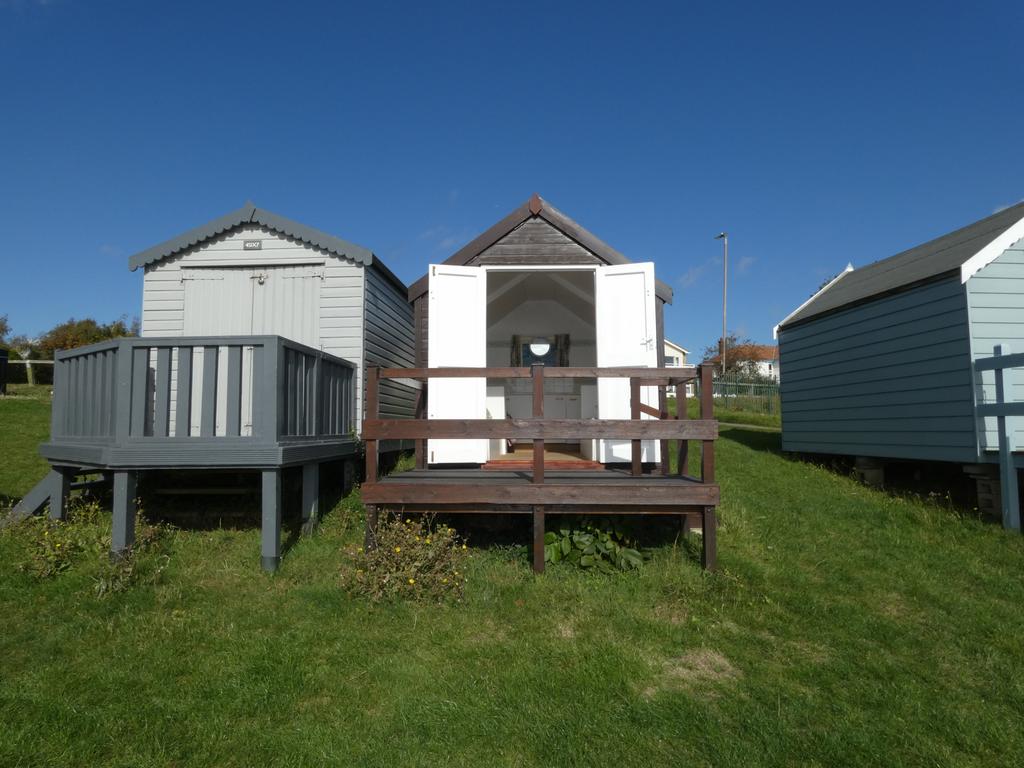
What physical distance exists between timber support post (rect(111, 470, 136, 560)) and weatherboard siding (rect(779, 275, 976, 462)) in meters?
9.24

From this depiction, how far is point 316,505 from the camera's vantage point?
646 cm

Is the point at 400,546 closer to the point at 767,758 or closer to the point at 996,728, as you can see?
the point at 767,758

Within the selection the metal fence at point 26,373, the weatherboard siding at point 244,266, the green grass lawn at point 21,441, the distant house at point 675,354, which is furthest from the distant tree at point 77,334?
the distant house at point 675,354

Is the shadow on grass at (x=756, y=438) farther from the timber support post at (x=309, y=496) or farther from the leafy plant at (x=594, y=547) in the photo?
the timber support post at (x=309, y=496)

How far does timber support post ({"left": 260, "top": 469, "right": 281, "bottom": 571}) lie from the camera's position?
532 centimetres

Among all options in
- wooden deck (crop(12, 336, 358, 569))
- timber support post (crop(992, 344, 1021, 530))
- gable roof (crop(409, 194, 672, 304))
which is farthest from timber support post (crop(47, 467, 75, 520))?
timber support post (crop(992, 344, 1021, 530))

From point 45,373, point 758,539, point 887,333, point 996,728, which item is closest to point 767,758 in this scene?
point 996,728

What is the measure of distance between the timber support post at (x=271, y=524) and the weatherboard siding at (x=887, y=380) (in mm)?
8019

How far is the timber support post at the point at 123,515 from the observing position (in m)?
5.25

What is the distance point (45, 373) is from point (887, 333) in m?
28.0

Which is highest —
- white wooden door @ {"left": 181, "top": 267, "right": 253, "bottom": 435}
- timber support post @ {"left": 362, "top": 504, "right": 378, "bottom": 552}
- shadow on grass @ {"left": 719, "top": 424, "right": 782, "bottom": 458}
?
white wooden door @ {"left": 181, "top": 267, "right": 253, "bottom": 435}

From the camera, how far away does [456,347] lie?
719cm

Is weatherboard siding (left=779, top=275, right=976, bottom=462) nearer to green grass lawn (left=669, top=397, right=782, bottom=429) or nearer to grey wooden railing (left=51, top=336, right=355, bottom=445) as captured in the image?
green grass lawn (left=669, top=397, right=782, bottom=429)

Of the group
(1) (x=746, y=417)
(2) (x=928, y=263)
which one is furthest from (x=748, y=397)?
(2) (x=928, y=263)
